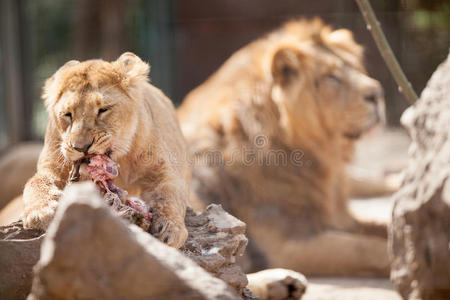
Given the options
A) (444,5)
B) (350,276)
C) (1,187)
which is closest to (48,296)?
(350,276)

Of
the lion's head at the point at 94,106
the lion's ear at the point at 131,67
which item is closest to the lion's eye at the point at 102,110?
the lion's head at the point at 94,106

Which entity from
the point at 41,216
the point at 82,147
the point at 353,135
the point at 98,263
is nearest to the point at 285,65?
the point at 353,135

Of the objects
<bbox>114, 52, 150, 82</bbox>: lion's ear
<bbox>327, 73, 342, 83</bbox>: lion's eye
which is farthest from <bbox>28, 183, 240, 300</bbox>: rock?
<bbox>327, 73, 342, 83</bbox>: lion's eye

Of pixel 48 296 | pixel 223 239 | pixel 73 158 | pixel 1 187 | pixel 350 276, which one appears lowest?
pixel 350 276

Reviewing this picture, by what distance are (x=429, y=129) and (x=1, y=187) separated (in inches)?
176

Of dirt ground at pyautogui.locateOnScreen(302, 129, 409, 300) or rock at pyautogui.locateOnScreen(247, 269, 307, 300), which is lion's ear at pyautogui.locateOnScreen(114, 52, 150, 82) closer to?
rock at pyautogui.locateOnScreen(247, 269, 307, 300)

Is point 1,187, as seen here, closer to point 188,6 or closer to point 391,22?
point 188,6

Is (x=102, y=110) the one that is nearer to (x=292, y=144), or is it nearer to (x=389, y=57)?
(x=389, y=57)

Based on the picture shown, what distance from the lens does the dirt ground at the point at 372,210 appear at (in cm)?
424

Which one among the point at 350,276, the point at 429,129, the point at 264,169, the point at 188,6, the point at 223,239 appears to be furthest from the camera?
the point at 188,6

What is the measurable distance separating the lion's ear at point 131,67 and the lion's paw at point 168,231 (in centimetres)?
74

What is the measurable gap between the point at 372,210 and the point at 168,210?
151 inches

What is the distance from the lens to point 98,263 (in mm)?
2049

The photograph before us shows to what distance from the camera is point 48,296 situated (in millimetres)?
2045
